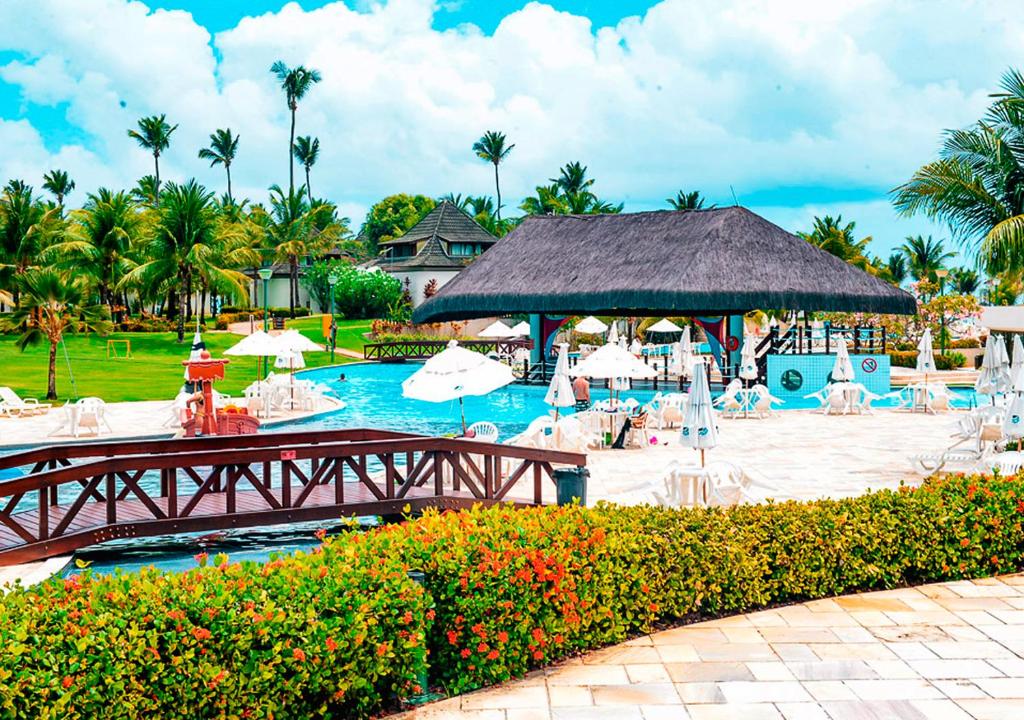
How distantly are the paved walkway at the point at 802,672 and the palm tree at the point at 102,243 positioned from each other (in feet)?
156

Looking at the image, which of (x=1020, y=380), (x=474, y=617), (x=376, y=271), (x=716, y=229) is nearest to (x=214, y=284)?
(x=376, y=271)

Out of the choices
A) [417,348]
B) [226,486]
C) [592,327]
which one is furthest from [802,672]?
[417,348]

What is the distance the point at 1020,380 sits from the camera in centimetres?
1240

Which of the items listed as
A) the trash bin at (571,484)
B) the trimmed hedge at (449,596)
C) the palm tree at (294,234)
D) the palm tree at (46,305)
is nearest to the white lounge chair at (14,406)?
the palm tree at (46,305)

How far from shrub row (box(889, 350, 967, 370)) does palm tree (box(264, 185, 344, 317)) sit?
36.4 m

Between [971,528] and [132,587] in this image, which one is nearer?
[132,587]

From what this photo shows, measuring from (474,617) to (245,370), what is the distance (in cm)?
3270

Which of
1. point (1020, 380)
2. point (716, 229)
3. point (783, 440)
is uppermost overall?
point (716, 229)

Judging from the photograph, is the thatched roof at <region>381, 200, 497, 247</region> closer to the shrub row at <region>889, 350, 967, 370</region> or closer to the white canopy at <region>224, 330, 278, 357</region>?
the shrub row at <region>889, 350, 967, 370</region>

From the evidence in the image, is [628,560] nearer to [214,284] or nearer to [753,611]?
[753,611]

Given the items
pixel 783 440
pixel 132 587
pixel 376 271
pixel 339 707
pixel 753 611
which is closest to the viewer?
pixel 132 587

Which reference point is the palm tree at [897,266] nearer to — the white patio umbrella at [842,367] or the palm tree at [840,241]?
the palm tree at [840,241]

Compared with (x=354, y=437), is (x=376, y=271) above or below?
above

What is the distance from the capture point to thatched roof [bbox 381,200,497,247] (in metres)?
67.2
